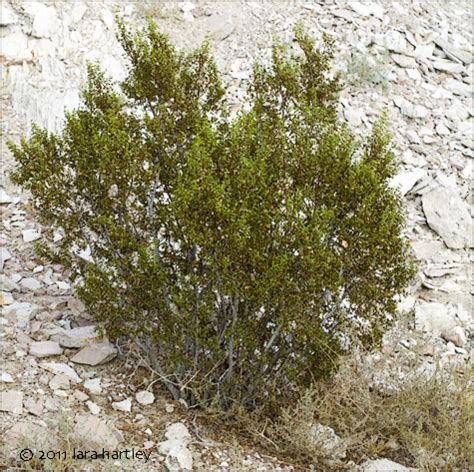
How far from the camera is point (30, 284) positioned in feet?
21.7

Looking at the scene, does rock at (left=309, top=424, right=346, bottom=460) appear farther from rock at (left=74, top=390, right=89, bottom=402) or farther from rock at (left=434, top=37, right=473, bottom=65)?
rock at (left=434, top=37, right=473, bottom=65)

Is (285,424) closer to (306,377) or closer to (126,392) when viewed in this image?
(306,377)

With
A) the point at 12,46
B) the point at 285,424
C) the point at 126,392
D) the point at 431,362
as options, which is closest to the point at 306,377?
the point at 285,424

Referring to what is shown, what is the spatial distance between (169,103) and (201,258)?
4.30 ft

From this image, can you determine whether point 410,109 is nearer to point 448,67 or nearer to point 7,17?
point 448,67

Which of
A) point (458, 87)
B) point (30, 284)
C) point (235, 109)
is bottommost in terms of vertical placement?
point (30, 284)

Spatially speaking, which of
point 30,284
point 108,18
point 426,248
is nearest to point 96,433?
point 30,284

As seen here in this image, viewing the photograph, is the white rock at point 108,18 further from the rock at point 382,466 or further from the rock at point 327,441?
the rock at point 382,466

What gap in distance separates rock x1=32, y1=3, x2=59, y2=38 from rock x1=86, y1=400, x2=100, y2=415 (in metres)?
5.53

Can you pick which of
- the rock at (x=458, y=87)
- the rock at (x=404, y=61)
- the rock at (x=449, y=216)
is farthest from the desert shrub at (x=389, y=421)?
the rock at (x=404, y=61)

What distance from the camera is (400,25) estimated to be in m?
10.4

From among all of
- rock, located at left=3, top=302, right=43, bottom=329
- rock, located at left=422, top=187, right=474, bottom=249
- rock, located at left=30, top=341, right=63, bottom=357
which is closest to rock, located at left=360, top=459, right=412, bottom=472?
rock, located at left=30, top=341, right=63, bottom=357

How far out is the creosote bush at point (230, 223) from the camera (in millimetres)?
4512

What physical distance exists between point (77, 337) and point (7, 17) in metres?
4.92
